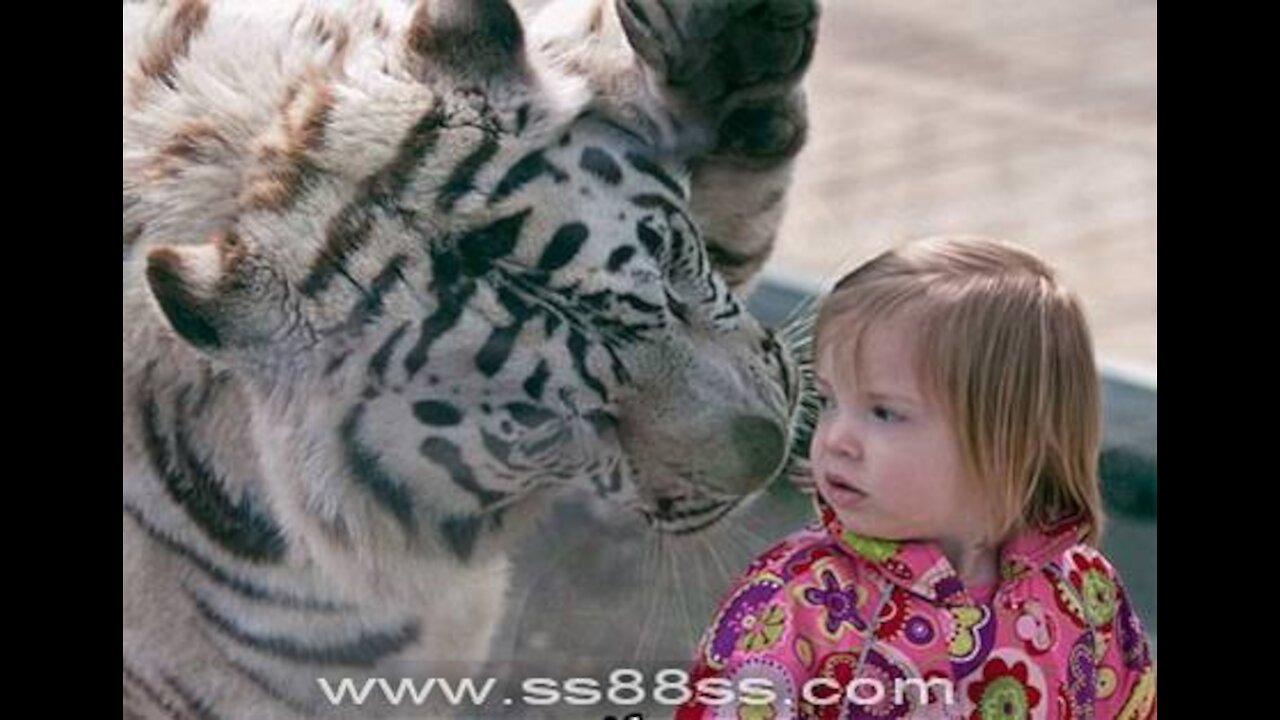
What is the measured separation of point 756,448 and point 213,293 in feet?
1.78

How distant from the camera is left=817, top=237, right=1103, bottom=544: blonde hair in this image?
8.74 ft

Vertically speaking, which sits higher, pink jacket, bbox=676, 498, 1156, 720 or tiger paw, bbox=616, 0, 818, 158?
tiger paw, bbox=616, 0, 818, 158

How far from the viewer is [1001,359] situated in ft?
8.77

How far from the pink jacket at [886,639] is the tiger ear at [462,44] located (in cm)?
53

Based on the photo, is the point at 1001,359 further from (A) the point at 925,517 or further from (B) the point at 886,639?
(B) the point at 886,639

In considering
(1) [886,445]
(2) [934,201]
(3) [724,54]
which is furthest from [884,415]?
(2) [934,201]

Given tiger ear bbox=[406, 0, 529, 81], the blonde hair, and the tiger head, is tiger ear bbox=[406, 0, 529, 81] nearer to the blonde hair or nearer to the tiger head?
the tiger head

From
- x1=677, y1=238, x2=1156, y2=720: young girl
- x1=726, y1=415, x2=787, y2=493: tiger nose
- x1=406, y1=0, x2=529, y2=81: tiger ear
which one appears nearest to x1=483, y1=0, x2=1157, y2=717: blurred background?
x1=726, y1=415, x2=787, y2=493: tiger nose

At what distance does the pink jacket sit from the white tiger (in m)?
0.16

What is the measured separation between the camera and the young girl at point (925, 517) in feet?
8.73

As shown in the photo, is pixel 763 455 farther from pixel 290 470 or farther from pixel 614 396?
pixel 290 470

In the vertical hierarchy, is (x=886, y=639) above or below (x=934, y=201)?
below

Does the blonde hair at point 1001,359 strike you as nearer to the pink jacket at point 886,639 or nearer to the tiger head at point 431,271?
the pink jacket at point 886,639

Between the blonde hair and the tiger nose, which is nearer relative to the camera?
the blonde hair
